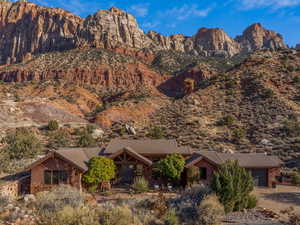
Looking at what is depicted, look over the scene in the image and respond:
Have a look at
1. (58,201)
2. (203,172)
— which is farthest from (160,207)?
(203,172)

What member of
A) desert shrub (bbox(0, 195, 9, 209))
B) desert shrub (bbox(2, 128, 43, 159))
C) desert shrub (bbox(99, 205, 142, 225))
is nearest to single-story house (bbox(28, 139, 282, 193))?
desert shrub (bbox(0, 195, 9, 209))

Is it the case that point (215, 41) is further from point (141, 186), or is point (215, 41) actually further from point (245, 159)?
point (141, 186)

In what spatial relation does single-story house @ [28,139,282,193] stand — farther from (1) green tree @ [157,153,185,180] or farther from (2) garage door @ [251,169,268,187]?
(1) green tree @ [157,153,185,180]

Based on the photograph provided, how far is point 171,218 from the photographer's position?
48.2 ft

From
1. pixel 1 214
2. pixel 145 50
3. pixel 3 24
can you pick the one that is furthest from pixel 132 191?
pixel 3 24

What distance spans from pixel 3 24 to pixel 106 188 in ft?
531

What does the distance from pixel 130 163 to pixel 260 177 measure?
13049 millimetres

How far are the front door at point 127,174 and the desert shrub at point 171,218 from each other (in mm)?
9961

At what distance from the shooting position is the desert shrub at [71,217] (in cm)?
1319

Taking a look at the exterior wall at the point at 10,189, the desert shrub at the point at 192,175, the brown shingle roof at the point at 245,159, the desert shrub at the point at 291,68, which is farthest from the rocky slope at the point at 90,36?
the desert shrub at the point at 192,175

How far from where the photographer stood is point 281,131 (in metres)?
44.0

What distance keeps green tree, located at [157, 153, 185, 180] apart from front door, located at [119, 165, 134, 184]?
329cm

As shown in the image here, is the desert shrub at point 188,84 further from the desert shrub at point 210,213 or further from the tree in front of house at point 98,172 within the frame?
the desert shrub at point 210,213

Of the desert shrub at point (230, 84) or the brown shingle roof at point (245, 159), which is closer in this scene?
the brown shingle roof at point (245, 159)
